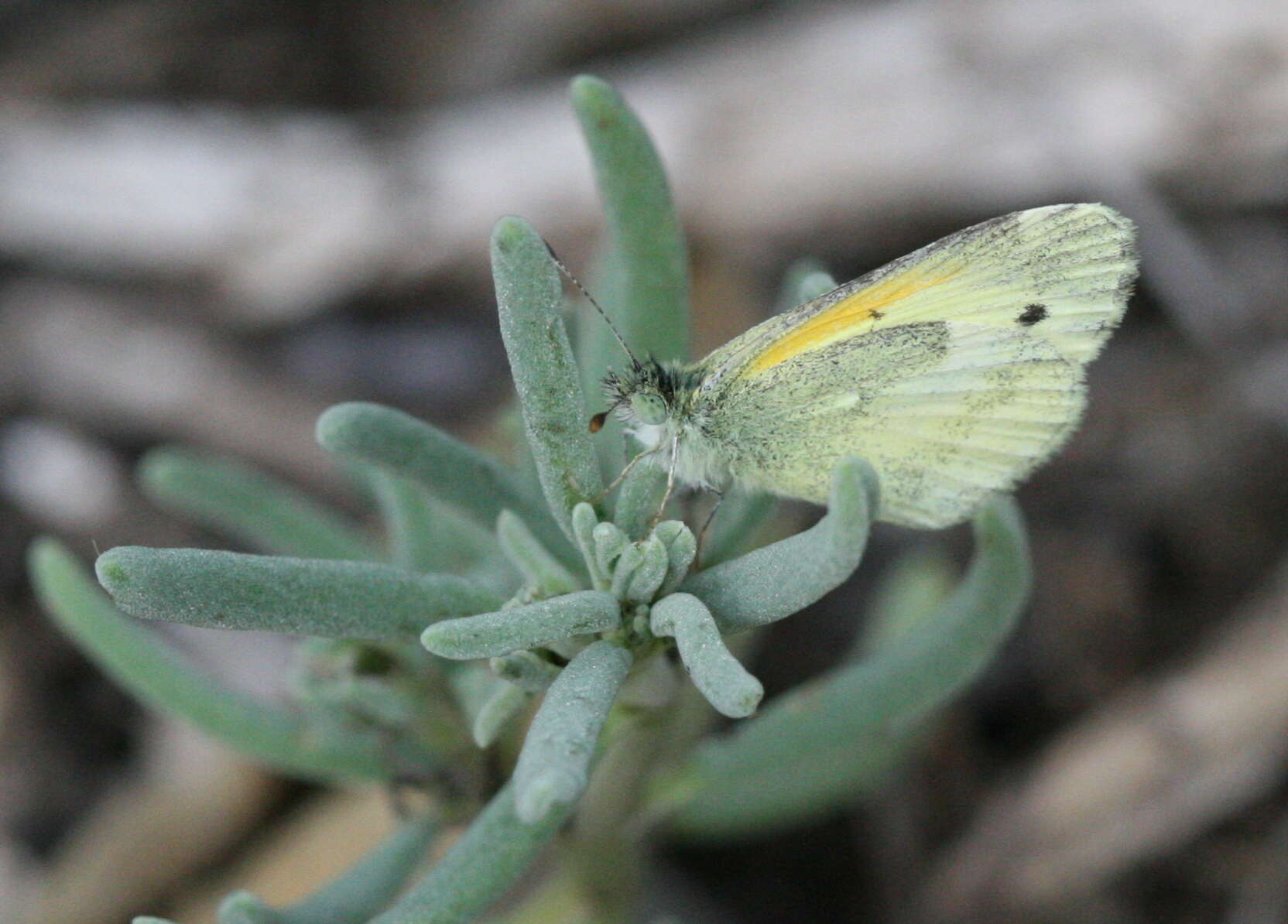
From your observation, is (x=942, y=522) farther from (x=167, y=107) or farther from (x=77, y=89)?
(x=77, y=89)

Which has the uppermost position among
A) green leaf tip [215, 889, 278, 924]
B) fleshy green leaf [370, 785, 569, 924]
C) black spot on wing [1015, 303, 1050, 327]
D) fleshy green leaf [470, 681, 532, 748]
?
black spot on wing [1015, 303, 1050, 327]

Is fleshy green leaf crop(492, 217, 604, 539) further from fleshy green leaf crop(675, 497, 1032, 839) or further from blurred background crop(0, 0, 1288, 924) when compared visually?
blurred background crop(0, 0, 1288, 924)

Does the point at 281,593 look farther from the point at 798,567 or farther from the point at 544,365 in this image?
the point at 798,567

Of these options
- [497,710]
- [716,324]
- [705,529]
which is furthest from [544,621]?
[716,324]

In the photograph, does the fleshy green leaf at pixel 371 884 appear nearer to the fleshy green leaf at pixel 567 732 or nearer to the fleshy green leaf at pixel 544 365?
the fleshy green leaf at pixel 567 732

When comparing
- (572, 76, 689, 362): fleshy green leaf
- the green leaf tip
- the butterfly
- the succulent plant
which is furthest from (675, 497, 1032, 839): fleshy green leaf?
the green leaf tip

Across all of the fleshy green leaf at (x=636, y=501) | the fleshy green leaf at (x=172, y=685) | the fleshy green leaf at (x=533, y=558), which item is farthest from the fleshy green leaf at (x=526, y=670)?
the fleshy green leaf at (x=172, y=685)

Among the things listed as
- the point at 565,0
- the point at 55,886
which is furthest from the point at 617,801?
the point at 565,0
